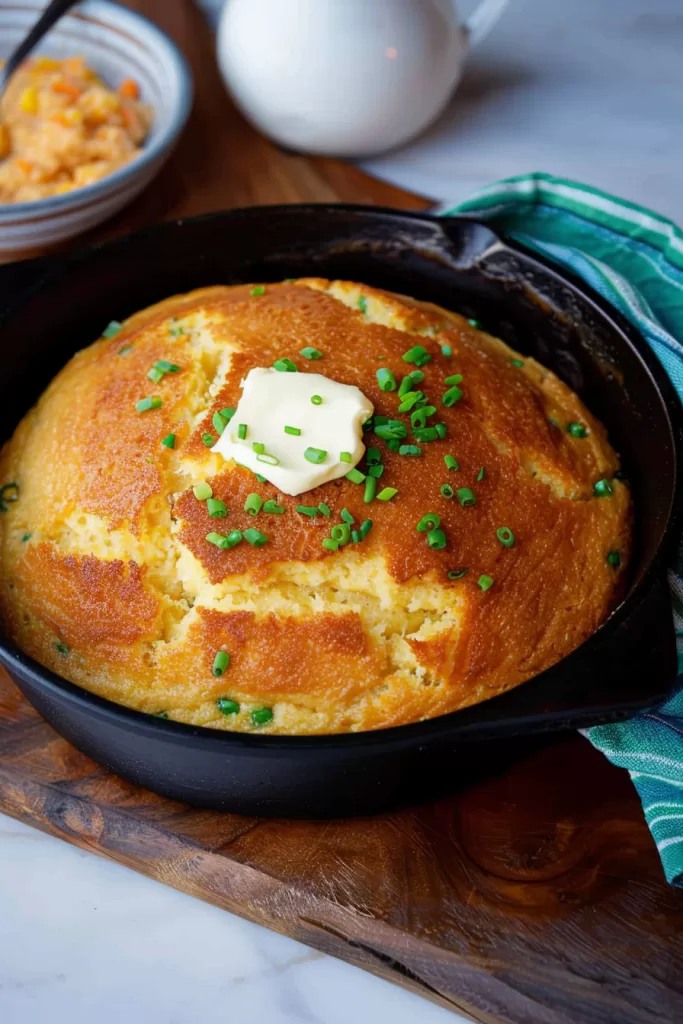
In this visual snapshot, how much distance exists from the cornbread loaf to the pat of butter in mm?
45

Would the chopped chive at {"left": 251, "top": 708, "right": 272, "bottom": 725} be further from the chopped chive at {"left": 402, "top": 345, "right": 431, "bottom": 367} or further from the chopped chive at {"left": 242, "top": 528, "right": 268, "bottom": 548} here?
the chopped chive at {"left": 402, "top": 345, "right": 431, "bottom": 367}

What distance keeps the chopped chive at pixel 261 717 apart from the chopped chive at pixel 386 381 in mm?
781

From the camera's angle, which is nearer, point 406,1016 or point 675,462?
point 406,1016

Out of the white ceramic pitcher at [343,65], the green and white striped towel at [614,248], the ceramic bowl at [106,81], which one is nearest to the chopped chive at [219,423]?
the green and white striped towel at [614,248]

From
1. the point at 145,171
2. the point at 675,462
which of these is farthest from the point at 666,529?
the point at 145,171

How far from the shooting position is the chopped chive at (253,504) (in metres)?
2.08

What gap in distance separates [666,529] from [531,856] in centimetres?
74

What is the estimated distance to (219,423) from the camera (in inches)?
87.0

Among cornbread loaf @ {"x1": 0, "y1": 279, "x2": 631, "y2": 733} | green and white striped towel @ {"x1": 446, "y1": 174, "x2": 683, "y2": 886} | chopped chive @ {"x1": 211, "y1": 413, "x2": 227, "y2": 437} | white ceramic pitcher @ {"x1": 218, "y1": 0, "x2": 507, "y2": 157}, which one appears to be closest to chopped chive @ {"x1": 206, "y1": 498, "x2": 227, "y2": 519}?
cornbread loaf @ {"x1": 0, "y1": 279, "x2": 631, "y2": 733}

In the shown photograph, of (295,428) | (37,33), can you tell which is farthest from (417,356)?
(37,33)

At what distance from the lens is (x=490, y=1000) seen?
1.97 metres

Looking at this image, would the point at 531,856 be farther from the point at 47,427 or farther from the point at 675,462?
the point at 47,427

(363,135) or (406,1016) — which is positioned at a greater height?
(363,135)

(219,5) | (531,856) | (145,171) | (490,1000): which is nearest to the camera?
(490,1000)
